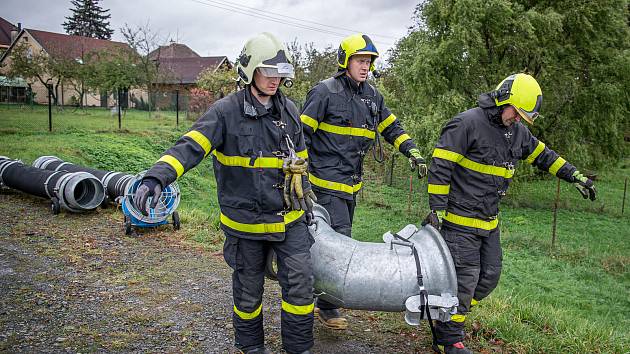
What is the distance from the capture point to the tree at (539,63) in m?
16.7

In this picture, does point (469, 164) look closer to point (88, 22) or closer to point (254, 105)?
point (254, 105)

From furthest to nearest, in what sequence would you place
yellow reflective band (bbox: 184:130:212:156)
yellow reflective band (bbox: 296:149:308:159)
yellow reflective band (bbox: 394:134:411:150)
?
yellow reflective band (bbox: 394:134:411:150) → yellow reflective band (bbox: 296:149:308:159) → yellow reflective band (bbox: 184:130:212:156)

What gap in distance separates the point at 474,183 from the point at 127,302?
324 cm

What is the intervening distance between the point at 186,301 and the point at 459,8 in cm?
1416

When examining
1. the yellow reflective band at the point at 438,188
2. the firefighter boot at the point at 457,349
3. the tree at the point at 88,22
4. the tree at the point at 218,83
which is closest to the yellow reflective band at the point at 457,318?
the firefighter boot at the point at 457,349

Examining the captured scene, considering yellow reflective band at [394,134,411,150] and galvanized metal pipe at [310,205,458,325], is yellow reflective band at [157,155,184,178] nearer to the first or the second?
galvanized metal pipe at [310,205,458,325]

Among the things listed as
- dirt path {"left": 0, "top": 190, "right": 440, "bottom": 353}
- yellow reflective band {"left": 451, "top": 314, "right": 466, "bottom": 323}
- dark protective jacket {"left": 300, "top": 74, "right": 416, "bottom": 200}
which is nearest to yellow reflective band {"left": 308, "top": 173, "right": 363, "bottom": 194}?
dark protective jacket {"left": 300, "top": 74, "right": 416, "bottom": 200}

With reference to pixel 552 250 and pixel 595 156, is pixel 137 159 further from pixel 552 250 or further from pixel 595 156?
pixel 595 156

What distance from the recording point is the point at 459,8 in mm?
16500

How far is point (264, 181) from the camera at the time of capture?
3574 millimetres

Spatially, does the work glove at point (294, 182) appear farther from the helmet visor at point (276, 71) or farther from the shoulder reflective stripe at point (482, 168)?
the shoulder reflective stripe at point (482, 168)

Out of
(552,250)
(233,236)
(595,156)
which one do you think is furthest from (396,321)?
(595,156)

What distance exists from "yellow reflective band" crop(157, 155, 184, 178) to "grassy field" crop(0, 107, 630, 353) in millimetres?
2871

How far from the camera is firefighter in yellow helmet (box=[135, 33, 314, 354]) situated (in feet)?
11.7
